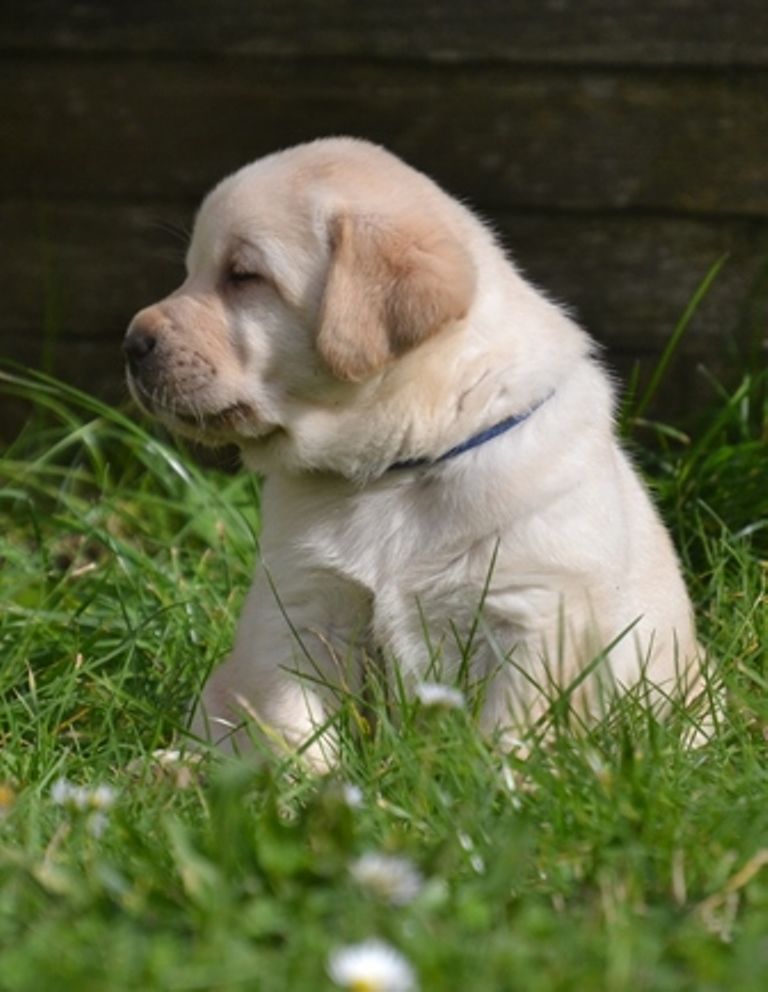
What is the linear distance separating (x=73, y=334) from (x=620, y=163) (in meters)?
1.71

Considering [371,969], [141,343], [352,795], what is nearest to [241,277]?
[141,343]

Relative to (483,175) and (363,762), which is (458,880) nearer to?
(363,762)

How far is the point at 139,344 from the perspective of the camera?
3436 millimetres

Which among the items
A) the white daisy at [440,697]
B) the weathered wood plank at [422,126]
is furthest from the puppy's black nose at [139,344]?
the weathered wood plank at [422,126]

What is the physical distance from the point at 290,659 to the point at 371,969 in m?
1.50

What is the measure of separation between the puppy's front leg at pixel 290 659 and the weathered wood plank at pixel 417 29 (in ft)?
7.37

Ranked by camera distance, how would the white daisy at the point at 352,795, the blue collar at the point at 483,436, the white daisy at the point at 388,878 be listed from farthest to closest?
the blue collar at the point at 483,436, the white daisy at the point at 352,795, the white daisy at the point at 388,878

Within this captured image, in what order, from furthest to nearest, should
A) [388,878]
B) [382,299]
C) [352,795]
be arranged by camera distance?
[382,299]
[352,795]
[388,878]

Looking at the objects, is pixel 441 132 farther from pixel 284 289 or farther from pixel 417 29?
pixel 284 289

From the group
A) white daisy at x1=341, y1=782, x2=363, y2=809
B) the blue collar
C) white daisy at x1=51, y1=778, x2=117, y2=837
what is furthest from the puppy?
white daisy at x1=51, y1=778, x2=117, y2=837

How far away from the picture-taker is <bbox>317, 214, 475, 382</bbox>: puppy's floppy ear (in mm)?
3223

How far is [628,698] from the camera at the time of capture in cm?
310

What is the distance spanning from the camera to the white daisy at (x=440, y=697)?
283cm

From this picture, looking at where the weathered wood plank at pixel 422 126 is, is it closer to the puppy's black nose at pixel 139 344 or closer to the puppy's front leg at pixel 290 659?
the puppy's black nose at pixel 139 344
